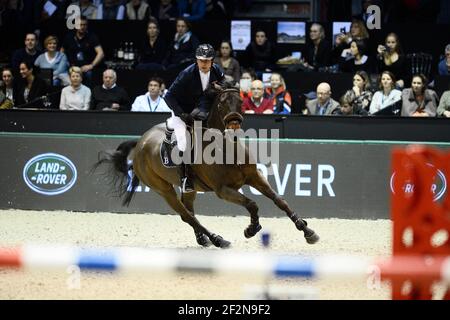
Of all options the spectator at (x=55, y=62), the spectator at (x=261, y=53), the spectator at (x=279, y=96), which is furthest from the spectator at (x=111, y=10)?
the spectator at (x=279, y=96)

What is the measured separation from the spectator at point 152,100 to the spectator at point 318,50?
2632 millimetres

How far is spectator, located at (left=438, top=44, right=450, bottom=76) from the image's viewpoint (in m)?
13.7

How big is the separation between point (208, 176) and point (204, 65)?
4.04ft

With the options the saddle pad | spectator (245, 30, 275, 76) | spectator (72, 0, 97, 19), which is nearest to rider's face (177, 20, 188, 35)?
spectator (245, 30, 275, 76)

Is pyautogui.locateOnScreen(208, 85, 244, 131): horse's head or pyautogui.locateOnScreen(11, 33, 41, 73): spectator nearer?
pyautogui.locateOnScreen(208, 85, 244, 131): horse's head

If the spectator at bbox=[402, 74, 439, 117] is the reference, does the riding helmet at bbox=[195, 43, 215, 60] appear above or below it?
above

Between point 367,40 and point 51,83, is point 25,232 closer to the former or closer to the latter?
point 51,83

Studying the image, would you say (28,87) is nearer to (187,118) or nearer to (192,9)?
(192,9)

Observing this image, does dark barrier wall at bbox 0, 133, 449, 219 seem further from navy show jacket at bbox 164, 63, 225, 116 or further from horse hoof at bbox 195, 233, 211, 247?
navy show jacket at bbox 164, 63, 225, 116

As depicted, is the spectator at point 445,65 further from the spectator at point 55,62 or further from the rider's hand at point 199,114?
the spectator at point 55,62

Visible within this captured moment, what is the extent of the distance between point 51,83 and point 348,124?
515cm

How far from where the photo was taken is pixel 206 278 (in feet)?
27.1

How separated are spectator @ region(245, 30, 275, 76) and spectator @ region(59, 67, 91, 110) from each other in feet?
9.41

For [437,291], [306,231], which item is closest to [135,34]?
[306,231]
